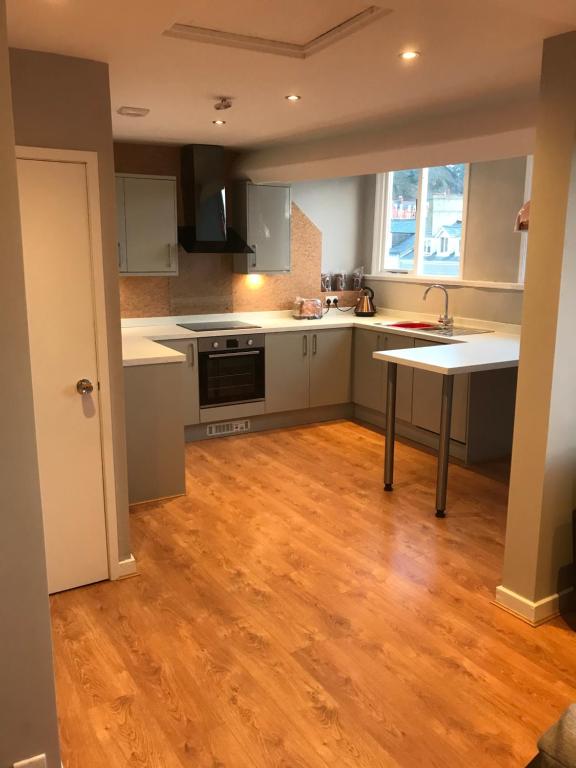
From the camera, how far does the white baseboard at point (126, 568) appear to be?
3197 millimetres

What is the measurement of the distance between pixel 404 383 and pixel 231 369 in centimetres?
140

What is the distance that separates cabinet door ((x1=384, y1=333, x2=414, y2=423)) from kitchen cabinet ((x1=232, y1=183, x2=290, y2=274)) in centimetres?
122

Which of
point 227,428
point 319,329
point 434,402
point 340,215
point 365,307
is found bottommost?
point 227,428

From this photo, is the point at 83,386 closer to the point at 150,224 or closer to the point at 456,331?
the point at 150,224

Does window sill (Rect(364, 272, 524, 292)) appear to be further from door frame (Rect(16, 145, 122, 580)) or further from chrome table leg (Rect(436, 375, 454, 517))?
door frame (Rect(16, 145, 122, 580))

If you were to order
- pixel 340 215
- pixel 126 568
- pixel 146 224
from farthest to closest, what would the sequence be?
pixel 340 215 < pixel 146 224 < pixel 126 568

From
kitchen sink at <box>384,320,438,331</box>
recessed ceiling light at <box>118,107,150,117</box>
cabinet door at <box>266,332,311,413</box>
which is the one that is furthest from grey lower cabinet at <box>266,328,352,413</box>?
recessed ceiling light at <box>118,107,150,117</box>

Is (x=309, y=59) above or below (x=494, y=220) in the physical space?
above

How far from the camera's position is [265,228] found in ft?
18.6

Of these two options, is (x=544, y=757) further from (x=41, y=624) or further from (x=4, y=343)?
(x=4, y=343)

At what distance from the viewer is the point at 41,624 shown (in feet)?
5.77

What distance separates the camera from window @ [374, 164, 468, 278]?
18.4 ft

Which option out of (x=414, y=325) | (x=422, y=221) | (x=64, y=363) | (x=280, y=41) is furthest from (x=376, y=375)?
(x=280, y=41)

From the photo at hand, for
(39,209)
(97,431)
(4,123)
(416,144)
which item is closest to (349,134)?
(416,144)
